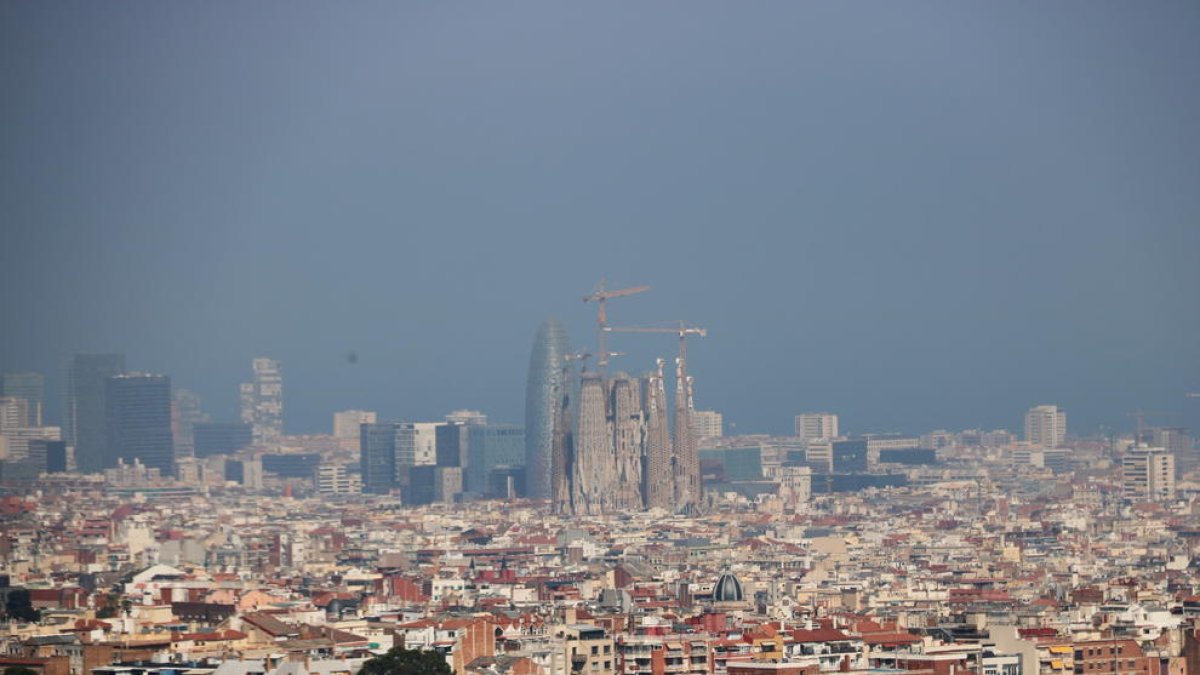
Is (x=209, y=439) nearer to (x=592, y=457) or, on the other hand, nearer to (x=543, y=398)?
(x=543, y=398)

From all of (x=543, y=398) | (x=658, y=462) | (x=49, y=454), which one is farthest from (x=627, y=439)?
(x=49, y=454)

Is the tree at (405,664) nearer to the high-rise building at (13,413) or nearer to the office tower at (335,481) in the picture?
the high-rise building at (13,413)

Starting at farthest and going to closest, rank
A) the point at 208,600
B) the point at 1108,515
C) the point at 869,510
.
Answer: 1. the point at 869,510
2. the point at 1108,515
3. the point at 208,600

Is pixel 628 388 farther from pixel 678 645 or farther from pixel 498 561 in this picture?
pixel 678 645

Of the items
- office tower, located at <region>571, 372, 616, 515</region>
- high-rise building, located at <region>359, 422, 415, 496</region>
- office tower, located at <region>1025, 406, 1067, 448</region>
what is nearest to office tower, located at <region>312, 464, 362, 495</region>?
high-rise building, located at <region>359, 422, 415, 496</region>

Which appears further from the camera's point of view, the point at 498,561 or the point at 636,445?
the point at 636,445

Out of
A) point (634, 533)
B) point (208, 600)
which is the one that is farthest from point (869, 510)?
point (208, 600)

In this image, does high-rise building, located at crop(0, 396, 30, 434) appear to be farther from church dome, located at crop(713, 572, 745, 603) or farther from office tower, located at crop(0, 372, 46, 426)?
church dome, located at crop(713, 572, 745, 603)

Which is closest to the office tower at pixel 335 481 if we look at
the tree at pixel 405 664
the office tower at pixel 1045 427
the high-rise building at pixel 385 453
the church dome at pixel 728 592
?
the high-rise building at pixel 385 453
